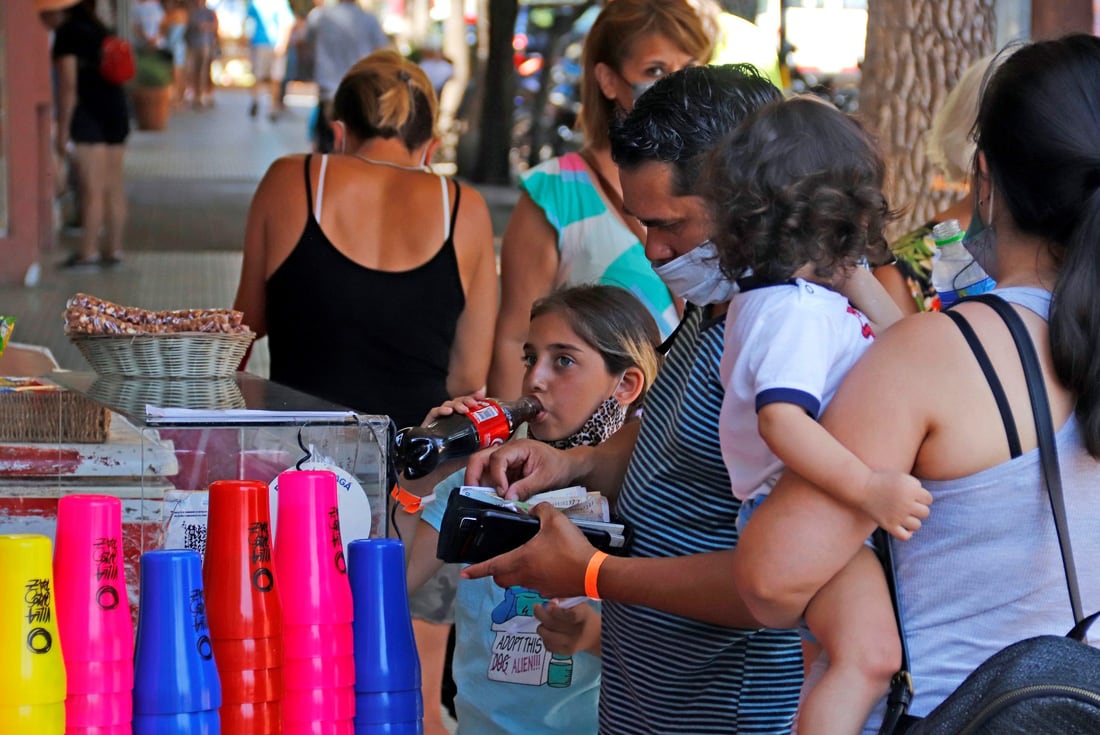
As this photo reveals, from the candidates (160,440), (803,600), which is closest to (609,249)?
(160,440)

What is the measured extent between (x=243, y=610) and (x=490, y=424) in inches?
36.6

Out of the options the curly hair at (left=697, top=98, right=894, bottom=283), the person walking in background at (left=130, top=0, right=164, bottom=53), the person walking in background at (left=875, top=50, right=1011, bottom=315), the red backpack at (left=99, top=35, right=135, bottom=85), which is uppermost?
the curly hair at (left=697, top=98, right=894, bottom=283)

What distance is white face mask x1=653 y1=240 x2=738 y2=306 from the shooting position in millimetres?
2379

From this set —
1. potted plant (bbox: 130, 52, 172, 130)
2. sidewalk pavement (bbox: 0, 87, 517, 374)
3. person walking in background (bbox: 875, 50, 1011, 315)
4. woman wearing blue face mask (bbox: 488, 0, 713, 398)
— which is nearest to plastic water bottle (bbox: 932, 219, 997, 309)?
person walking in background (bbox: 875, 50, 1011, 315)

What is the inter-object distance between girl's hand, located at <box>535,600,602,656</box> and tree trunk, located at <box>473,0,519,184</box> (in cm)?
1494

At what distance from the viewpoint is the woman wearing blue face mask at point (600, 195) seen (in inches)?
155

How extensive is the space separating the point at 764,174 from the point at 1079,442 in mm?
568

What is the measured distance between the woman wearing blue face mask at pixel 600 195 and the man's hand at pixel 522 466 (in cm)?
123

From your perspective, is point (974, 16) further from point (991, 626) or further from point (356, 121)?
point (991, 626)

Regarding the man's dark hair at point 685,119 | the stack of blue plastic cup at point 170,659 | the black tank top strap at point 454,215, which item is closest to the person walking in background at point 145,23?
the black tank top strap at point 454,215

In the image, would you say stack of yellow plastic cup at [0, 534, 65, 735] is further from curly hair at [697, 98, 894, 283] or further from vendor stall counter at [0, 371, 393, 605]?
curly hair at [697, 98, 894, 283]

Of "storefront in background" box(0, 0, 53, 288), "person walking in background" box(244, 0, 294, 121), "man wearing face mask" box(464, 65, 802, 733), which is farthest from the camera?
"person walking in background" box(244, 0, 294, 121)

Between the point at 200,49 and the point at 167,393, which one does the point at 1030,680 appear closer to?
the point at 167,393

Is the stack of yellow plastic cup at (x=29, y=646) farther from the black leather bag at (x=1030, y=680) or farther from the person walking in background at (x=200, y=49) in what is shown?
the person walking in background at (x=200, y=49)
